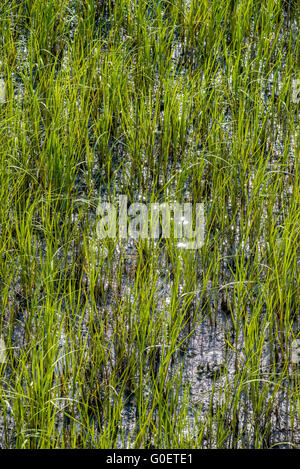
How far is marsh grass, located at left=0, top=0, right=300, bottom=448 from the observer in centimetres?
175

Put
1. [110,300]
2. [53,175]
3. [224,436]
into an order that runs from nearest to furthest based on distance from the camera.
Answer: [224,436] → [110,300] → [53,175]

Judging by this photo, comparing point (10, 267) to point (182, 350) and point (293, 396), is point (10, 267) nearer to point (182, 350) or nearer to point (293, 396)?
point (182, 350)

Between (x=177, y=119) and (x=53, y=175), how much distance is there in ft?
1.68

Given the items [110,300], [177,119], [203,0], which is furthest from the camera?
[203,0]

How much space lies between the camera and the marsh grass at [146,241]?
5.73ft

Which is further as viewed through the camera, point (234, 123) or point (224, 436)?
point (234, 123)

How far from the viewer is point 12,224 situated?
212cm

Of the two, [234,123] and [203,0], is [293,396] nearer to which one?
[234,123]

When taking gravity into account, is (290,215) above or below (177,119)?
below

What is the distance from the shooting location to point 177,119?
98.8 inches

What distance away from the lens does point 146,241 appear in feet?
6.97

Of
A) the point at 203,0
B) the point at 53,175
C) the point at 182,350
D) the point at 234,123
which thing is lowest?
the point at 182,350
